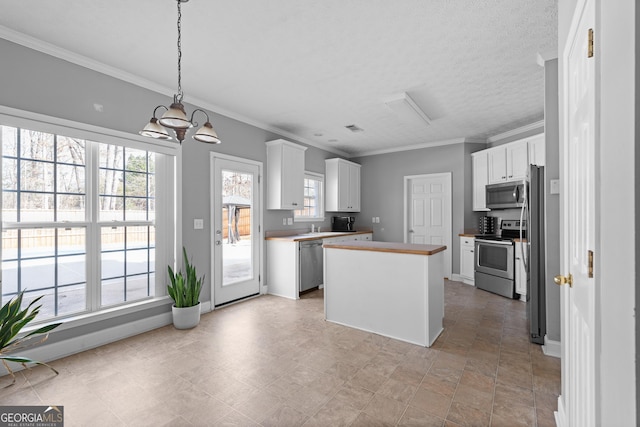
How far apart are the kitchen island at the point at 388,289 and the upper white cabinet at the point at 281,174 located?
62.6 inches

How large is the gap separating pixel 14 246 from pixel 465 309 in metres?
4.59

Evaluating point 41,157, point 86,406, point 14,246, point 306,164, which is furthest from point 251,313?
point 306,164

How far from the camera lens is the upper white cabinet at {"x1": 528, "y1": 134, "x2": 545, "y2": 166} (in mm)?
4219

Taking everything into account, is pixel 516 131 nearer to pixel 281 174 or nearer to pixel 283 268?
pixel 281 174

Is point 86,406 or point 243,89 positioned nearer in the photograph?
point 86,406

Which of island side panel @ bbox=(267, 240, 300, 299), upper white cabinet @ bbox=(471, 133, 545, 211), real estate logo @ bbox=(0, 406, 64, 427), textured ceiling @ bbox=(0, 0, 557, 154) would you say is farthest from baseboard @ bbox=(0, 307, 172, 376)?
upper white cabinet @ bbox=(471, 133, 545, 211)

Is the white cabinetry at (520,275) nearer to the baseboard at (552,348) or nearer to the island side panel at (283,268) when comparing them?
the baseboard at (552,348)

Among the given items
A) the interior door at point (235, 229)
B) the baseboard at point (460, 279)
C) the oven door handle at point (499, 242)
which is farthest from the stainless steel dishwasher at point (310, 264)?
the oven door handle at point (499, 242)

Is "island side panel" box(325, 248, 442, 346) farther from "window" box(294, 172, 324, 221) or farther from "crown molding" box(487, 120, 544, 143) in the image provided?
"crown molding" box(487, 120, 544, 143)

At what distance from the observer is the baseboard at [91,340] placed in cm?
242

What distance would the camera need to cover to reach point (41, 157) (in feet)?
8.34

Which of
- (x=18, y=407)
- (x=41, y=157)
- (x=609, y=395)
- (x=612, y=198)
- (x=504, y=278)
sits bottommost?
(x=18, y=407)

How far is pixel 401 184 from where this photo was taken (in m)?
6.12

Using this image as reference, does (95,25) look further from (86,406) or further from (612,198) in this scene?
(612,198)
